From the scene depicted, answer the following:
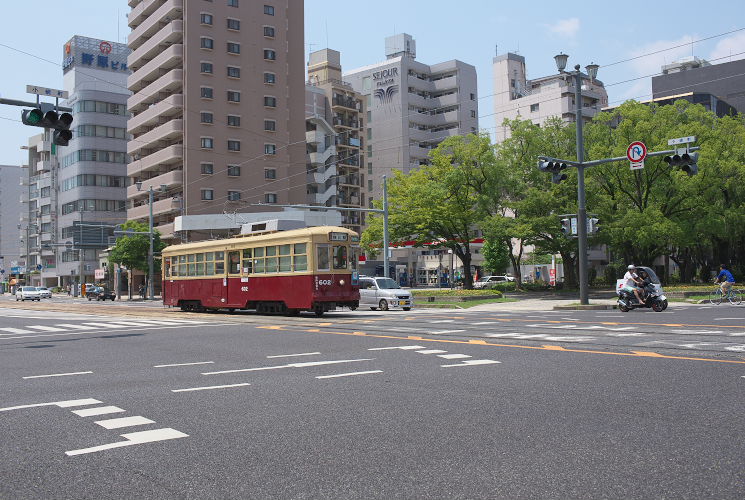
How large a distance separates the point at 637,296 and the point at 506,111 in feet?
234

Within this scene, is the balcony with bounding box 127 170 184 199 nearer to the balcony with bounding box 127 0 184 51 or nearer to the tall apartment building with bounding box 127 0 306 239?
the tall apartment building with bounding box 127 0 306 239

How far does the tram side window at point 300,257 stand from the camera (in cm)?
2302

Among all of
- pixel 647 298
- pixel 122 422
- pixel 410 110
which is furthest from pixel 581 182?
pixel 410 110

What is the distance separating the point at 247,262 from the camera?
83.3 ft

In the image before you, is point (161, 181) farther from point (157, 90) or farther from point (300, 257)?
point (300, 257)

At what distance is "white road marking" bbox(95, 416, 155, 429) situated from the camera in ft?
20.0

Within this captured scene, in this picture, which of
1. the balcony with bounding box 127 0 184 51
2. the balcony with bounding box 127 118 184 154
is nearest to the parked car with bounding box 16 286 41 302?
the balcony with bounding box 127 118 184 154

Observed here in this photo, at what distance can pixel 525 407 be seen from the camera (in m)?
6.49

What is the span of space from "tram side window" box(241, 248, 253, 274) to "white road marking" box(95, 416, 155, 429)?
18994 millimetres

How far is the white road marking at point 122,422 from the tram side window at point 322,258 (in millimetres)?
16561

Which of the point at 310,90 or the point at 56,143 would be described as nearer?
the point at 56,143

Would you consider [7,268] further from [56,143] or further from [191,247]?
[56,143]

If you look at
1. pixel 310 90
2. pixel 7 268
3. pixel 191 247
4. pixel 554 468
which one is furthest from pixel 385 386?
pixel 7 268

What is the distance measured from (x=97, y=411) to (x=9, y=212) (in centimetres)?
13330
